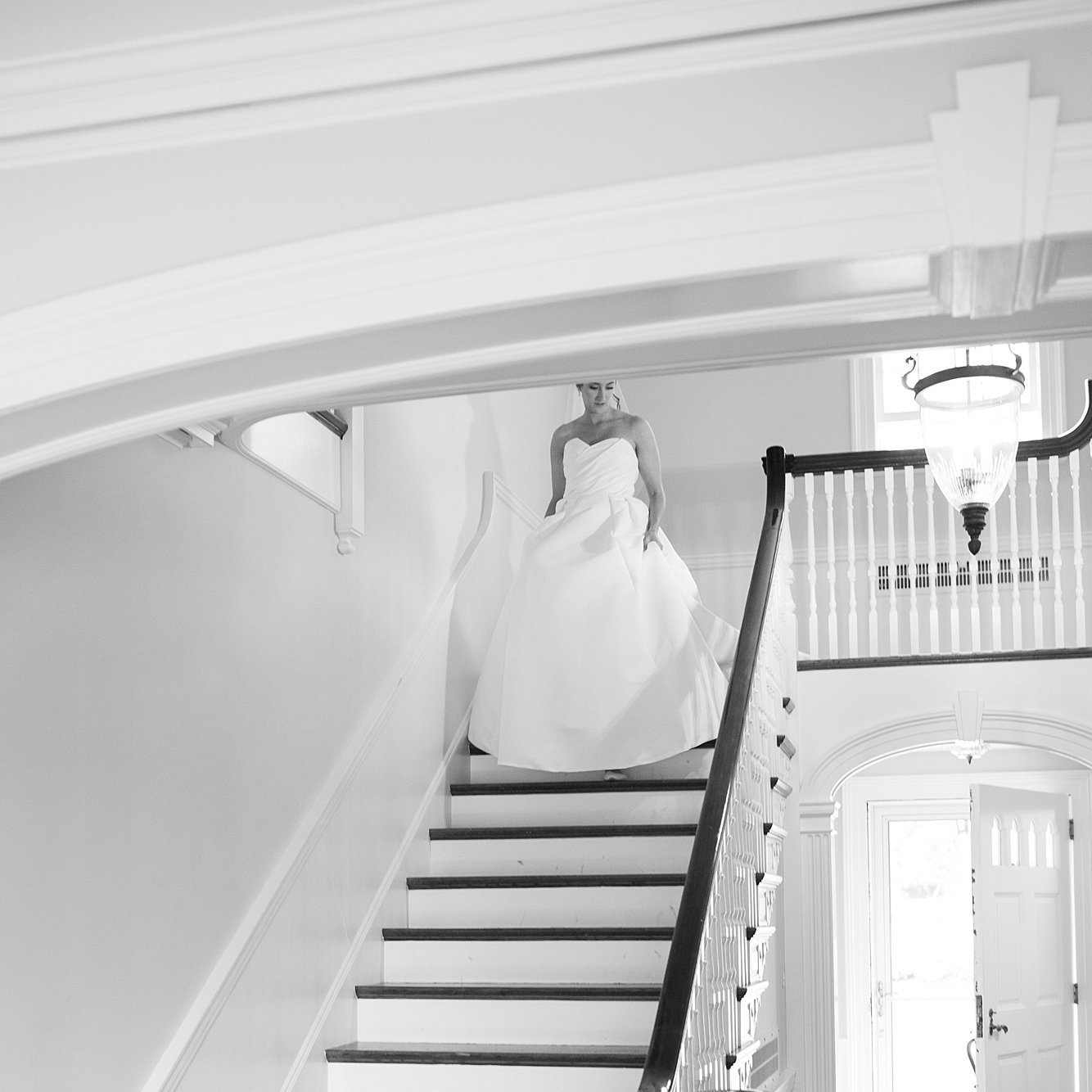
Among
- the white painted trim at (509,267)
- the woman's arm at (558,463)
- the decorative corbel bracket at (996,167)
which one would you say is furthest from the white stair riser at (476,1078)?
the decorative corbel bracket at (996,167)

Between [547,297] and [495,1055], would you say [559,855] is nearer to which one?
[495,1055]

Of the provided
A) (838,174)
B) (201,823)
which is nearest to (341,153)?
(838,174)

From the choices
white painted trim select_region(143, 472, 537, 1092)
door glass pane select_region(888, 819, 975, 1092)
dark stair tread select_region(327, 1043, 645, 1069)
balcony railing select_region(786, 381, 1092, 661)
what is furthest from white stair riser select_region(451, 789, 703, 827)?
door glass pane select_region(888, 819, 975, 1092)

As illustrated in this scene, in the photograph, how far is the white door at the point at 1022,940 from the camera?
661 centimetres

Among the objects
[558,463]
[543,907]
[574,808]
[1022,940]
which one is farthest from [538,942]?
[1022,940]

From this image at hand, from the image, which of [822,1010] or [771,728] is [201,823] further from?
[822,1010]

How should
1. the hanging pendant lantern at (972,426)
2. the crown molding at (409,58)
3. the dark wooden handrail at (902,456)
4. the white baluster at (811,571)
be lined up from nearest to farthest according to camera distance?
the crown molding at (409,58) < the hanging pendant lantern at (972,426) < the dark wooden handrail at (902,456) < the white baluster at (811,571)

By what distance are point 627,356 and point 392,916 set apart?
332 cm

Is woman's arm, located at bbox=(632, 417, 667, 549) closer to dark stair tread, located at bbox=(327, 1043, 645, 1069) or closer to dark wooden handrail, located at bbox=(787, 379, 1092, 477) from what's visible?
dark wooden handrail, located at bbox=(787, 379, 1092, 477)

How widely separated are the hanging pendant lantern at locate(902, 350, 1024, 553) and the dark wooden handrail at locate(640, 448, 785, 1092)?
0.85m

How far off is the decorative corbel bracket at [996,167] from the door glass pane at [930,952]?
28.9 ft

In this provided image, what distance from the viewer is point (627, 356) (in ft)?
7.16

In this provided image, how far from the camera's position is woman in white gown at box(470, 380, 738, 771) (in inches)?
212

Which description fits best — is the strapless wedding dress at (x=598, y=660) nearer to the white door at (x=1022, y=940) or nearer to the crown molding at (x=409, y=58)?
the white door at (x=1022, y=940)
